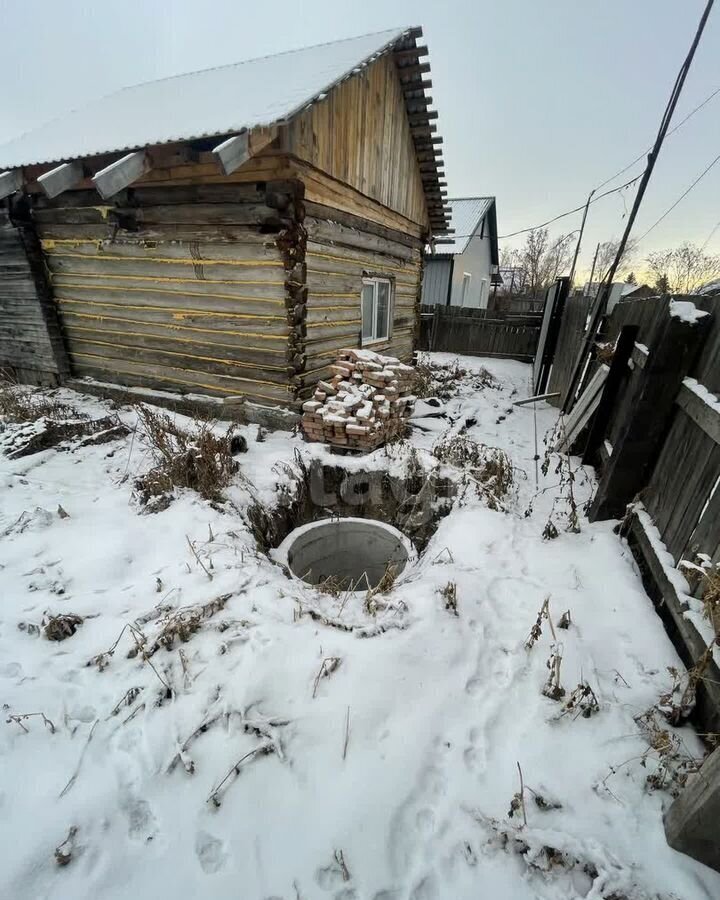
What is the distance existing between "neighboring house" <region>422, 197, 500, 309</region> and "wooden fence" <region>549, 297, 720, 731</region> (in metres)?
12.2

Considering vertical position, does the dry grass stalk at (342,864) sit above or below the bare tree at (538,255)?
below

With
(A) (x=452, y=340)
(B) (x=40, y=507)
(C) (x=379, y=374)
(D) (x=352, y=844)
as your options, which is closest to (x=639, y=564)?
(D) (x=352, y=844)

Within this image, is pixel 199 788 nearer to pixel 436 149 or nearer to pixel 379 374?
pixel 379 374

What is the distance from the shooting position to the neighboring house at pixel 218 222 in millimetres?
4453

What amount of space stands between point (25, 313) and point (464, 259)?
16.9 metres

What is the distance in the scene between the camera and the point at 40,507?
3369mm

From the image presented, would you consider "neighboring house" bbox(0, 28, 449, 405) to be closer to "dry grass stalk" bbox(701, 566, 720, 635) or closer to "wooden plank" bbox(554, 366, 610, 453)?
"wooden plank" bbox(554, 366, 610, 453)

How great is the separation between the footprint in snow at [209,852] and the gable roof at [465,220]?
17.1m

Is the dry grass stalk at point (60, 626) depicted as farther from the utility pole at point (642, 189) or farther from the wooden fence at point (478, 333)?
the wooden fence at point (478, 333)

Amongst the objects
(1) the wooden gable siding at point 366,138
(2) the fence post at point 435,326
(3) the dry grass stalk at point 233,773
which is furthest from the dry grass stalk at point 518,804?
(2) the fence post at point 435,326

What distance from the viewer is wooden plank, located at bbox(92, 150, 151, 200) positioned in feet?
12.4

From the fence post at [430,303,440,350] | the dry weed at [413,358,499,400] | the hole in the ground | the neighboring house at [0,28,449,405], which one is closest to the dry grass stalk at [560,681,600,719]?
the hole in the ground

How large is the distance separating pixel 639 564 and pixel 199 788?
300 cm

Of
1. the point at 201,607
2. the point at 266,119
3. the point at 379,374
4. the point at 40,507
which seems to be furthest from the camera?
the point at 379,374
